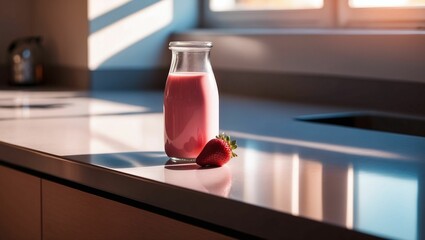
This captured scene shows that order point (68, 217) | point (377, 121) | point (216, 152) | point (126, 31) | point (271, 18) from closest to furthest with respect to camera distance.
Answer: point (216, 152) < point (68, 217) < point (377, 121) < point (271, 18) < point (126, 31)

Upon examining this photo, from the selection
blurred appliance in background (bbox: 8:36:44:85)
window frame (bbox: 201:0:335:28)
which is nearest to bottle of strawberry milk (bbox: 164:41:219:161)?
window frame (bbox: 201:0:335:28)

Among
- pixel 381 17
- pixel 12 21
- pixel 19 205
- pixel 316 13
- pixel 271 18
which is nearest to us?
pixel 19 205

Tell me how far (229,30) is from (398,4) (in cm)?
68

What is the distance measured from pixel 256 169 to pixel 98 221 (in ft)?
0.85

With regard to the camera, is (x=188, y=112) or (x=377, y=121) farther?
(x=377, y=121)

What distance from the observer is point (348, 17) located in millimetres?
2297

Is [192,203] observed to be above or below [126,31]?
below

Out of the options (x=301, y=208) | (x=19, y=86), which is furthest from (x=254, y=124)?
(x=19, y=86)

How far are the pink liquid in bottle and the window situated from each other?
102cm

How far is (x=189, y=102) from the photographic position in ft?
4.00

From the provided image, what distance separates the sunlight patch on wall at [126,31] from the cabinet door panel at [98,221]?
1.28m

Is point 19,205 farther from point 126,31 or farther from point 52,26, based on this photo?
point 52,26

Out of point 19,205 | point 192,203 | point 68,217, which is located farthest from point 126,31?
point 192,203

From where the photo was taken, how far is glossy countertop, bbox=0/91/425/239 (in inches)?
35.5
